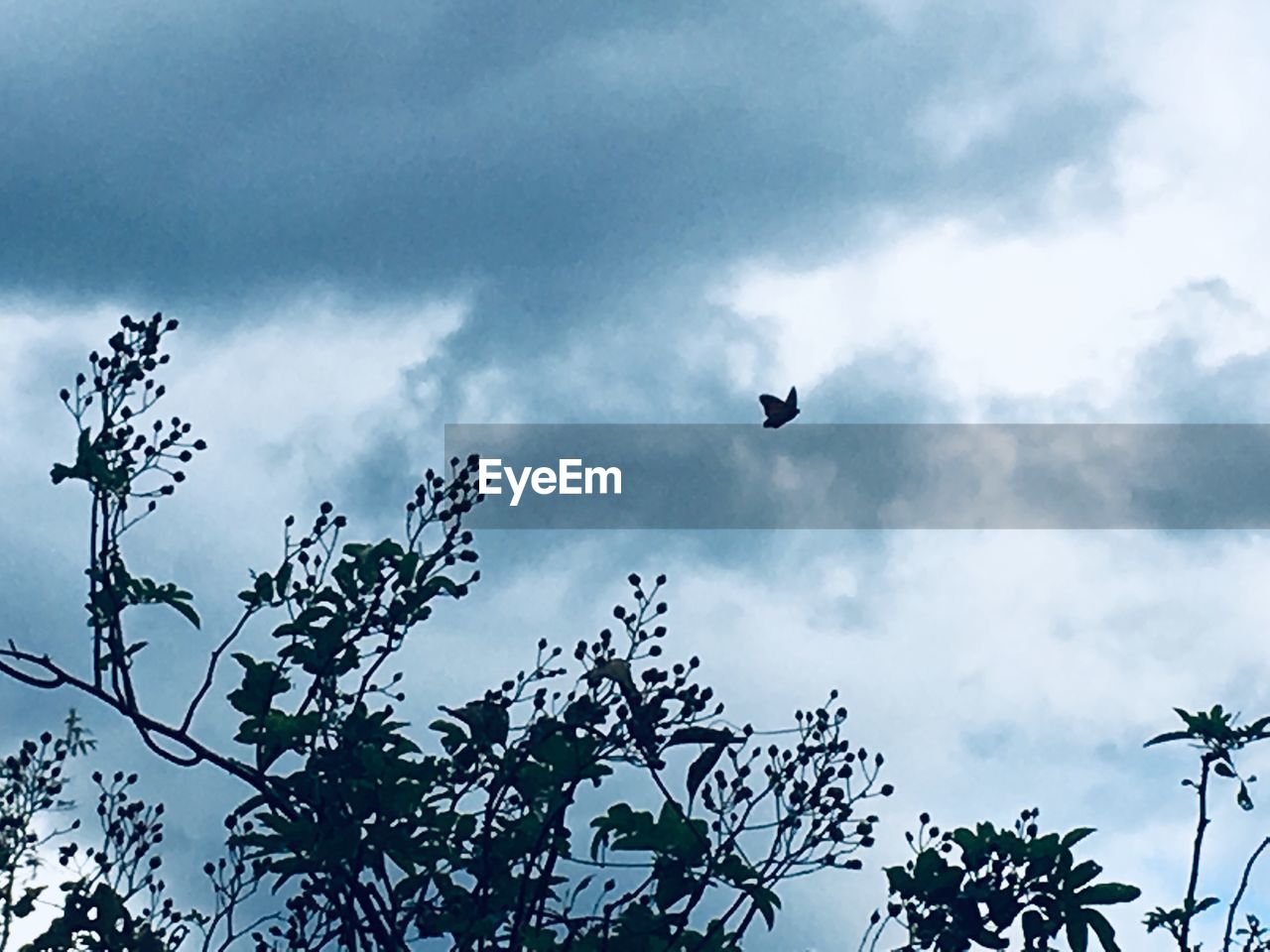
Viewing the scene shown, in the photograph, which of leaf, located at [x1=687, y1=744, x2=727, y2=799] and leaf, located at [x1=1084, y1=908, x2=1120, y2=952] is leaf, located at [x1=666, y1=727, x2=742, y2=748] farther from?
leaf, located at [x1=1084, y1=908, x2=1120, y2=952]

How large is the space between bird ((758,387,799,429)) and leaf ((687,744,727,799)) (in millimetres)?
2533

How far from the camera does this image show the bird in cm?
864

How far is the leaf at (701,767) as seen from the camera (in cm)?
662

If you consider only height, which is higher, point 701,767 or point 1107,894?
point 701,767

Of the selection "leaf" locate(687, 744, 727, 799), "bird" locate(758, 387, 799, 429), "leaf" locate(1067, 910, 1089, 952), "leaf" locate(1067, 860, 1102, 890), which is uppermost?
"bird" locate(758, 387, 799, 429)

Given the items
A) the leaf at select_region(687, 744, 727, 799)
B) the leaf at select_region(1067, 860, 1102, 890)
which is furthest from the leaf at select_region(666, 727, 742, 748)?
the leaf at select_region(1067, 860, 1102, 890)

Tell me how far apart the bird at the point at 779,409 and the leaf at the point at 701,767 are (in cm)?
253

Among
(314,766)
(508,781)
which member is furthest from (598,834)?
(314,766)

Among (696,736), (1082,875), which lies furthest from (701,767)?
(1082,875)

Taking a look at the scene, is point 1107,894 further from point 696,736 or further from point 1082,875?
point 696,736

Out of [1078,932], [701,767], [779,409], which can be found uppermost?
[779,409]

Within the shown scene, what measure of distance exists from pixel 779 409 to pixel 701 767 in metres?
2.79

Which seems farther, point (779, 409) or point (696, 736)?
point (779, 409)

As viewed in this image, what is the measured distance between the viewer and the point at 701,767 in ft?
21.8
